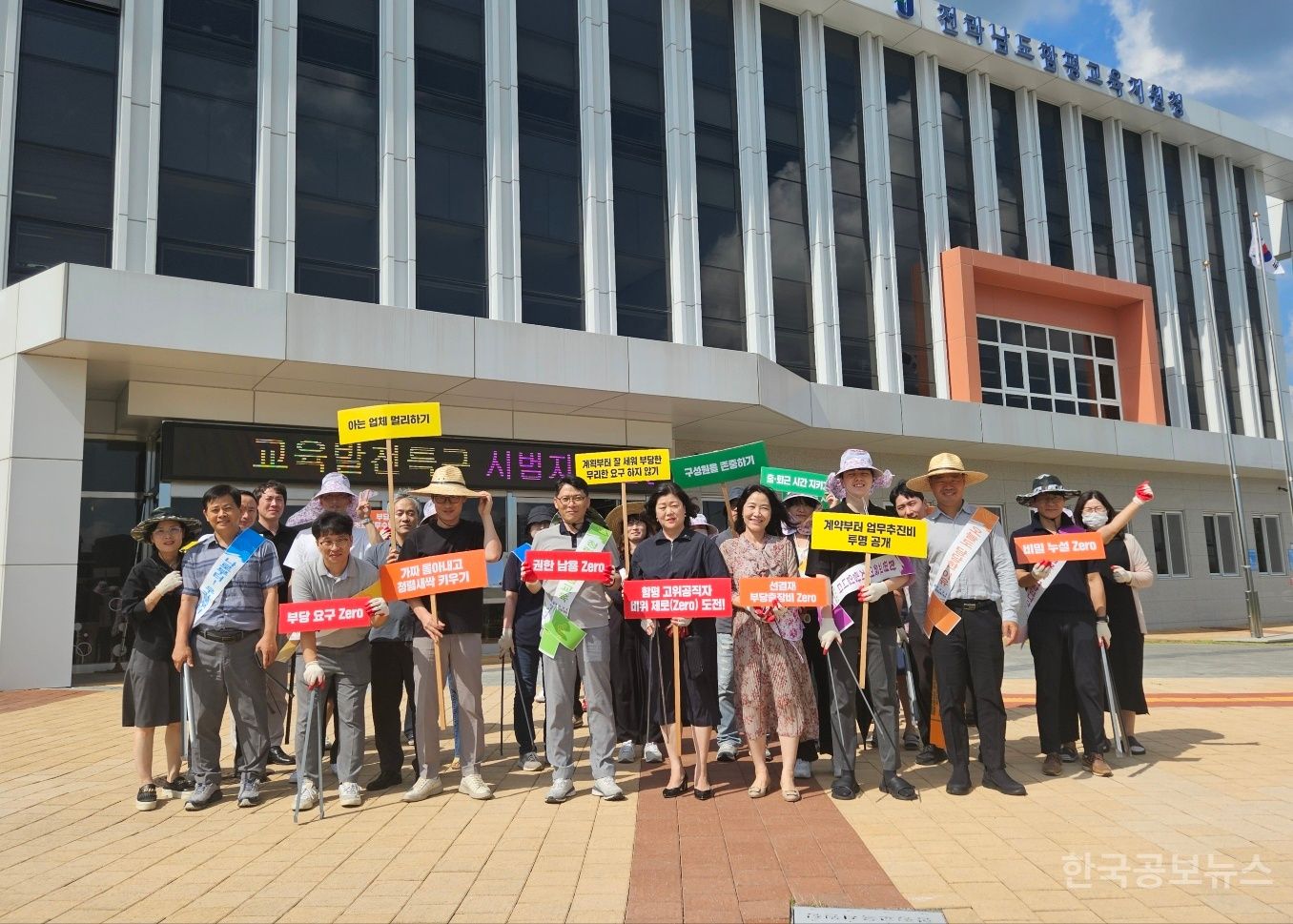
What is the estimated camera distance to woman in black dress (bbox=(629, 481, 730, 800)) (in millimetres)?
5582

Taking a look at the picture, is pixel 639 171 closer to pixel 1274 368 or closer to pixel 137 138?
pixel 137 138

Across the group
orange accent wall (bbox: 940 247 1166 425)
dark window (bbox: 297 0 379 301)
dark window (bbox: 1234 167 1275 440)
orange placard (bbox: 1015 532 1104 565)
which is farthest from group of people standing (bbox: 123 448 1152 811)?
dark window (bbox: 1234 167 1275 440)

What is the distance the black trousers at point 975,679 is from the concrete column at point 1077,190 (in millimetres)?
21060

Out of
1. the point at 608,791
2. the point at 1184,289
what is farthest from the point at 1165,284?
the point at 608,791

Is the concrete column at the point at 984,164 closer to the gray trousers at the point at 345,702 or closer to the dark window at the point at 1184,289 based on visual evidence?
the dark window at the point at 1184,289

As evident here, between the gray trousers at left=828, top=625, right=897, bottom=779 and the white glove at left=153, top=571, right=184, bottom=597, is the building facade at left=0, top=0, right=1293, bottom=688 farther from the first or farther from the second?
the gray trousers at left=828, top=625, right=897, bottom=779

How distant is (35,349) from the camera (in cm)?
1120

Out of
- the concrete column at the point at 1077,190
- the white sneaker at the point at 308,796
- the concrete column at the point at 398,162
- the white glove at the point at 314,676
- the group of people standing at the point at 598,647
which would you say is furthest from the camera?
the concrete column at the point at 1077,190

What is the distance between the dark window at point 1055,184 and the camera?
23578 millimetres

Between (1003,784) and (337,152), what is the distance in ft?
45.1

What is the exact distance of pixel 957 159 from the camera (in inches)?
878

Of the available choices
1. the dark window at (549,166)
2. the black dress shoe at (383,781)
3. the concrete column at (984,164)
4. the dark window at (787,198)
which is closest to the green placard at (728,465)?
the black dress shoe at (383,781)

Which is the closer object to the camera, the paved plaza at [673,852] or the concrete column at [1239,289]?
the paved plaza at [673,852]

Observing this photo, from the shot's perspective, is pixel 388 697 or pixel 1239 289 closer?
pixel 388 697
